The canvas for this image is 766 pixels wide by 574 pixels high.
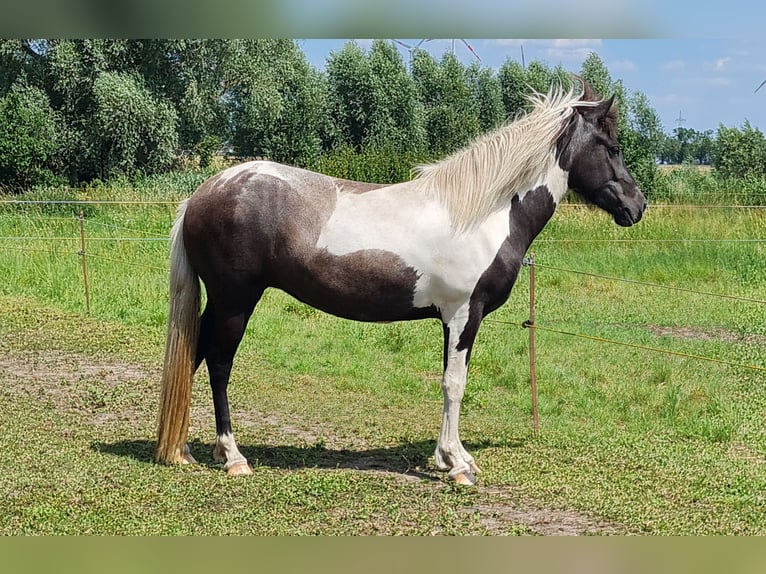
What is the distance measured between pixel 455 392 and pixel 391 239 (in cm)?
92

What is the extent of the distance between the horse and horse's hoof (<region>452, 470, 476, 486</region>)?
1 cm

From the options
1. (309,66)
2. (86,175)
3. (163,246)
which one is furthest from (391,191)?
(309,66)

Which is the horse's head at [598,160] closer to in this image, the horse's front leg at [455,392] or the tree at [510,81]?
the horse's front leg at [455,392]

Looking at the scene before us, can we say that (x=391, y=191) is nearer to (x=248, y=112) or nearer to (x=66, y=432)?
(x=66, y=432)

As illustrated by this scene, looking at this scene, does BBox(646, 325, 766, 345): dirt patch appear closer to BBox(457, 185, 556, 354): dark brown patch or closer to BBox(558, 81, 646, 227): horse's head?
BBox(558, 81, 646, 227): horse's head

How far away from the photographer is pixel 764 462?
196 inches

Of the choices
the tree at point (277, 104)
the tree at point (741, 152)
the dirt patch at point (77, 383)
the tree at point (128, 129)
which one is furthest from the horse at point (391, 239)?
the tree at point (741, 152)

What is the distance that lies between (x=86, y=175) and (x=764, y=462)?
66.6 feet

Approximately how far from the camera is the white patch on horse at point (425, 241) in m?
4.31

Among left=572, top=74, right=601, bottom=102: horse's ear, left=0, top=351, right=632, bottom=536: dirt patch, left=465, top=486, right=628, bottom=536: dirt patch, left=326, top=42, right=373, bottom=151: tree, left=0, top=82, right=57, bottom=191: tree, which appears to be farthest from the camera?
left=326, top=42, right=373, bottom=151: tree

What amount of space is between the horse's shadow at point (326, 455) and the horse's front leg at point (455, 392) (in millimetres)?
139

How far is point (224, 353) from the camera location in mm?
4531

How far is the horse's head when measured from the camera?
4.53 metres

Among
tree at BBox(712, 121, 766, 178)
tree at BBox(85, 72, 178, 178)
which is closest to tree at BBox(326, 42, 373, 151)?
tree at BBox(85, 72, 178, 178)
